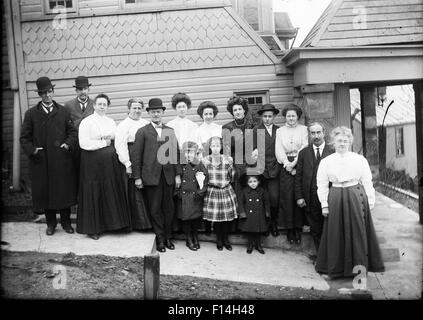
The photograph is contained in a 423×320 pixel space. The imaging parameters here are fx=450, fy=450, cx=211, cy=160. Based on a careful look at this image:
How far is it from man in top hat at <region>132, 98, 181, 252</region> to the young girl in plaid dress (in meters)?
0.47

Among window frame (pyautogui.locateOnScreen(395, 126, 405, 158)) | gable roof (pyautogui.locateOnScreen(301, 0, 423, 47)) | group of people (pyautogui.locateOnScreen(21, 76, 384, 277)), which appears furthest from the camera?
window frame (pyautogui.locateOnScreen(395, 126, 405, 158))

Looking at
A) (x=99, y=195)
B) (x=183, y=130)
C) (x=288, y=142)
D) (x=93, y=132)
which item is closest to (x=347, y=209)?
(x=288, y=142)

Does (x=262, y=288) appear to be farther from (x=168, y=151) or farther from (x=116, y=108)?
(x=116, y=108)

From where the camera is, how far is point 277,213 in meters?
6.83

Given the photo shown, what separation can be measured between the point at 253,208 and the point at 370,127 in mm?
10763

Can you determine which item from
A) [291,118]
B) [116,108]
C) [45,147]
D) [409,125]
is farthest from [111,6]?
[409,125]

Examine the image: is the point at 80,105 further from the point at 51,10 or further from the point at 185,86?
the point at 51,10

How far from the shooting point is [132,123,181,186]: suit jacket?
20.3 feet

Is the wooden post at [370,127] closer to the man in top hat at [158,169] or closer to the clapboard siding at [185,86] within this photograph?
the clapboard siding at [185,86]

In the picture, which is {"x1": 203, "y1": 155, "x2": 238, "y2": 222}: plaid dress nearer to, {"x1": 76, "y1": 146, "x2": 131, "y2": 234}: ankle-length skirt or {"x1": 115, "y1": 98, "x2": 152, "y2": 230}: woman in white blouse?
{"x1": 115, "y1": 98, "x2": 152, "y2": 230}: woman in white blouse

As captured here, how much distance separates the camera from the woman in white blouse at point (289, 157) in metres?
6.60

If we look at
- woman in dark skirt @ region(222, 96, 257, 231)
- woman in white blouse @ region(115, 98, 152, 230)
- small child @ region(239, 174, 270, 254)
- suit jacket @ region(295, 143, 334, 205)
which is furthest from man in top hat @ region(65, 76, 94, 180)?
suit jacket @ region(295, 143, 334, 205)

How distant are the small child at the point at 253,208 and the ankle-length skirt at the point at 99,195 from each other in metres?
1.72

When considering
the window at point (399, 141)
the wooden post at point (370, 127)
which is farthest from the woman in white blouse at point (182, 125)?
the window at point (399, 141)
